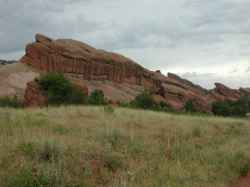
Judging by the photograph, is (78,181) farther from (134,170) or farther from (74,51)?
(74,51)

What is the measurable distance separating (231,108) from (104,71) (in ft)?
72.4

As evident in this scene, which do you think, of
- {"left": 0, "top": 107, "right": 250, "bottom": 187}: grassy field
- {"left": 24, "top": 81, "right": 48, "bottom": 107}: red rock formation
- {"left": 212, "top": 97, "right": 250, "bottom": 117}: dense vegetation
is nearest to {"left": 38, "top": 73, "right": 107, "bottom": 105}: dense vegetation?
{"left": 24, "top": 81, "right": 48, "bottom": 107}: red rock formation

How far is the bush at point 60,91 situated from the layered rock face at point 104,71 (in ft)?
57.5

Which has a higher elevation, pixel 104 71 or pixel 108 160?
pixel 104 71

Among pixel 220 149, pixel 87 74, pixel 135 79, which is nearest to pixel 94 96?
pixel 87 74

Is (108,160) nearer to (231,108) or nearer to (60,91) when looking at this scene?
(60,91)

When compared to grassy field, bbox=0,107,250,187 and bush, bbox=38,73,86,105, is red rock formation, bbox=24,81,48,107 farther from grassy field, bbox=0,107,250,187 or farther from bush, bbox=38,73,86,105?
grassy field, bbox=0,107,250,187

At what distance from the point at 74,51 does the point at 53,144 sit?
60895mm

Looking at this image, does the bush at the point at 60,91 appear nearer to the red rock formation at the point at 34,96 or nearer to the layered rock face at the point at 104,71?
the red rock formation at the point at 34,96

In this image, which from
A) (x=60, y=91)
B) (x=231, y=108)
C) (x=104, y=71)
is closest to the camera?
(x=60, y=91)

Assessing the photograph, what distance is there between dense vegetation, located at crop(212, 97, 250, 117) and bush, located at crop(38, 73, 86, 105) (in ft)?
82.8

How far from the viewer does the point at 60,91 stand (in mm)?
39281

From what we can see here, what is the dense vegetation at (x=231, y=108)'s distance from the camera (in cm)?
5791

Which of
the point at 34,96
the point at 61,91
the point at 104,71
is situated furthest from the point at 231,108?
the point at 34,96
